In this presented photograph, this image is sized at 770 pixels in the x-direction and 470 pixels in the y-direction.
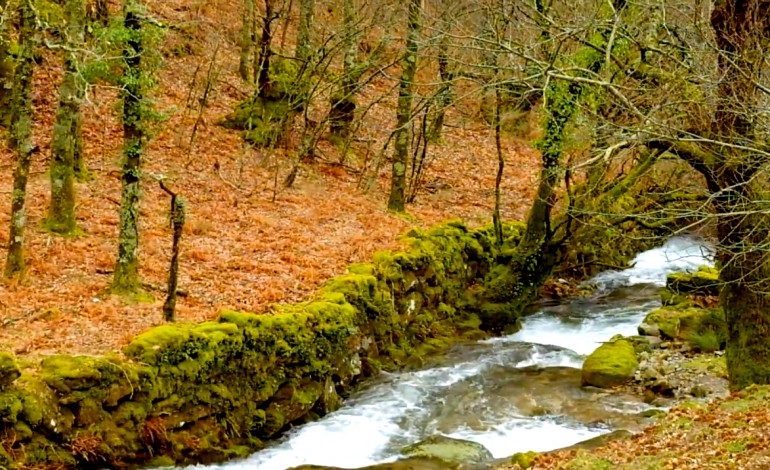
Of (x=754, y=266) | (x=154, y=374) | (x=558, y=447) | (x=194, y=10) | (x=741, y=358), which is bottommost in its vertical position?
(x=558, y=447)

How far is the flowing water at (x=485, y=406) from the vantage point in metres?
8.80

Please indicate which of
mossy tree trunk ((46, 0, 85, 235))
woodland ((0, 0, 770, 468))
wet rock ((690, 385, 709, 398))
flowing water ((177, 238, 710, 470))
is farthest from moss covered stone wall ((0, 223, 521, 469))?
wet rock ((690, 385, 709, 398))

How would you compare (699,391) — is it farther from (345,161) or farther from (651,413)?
(345,161)

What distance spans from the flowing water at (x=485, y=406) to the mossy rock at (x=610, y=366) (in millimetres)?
277

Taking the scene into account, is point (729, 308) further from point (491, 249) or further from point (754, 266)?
point (491, 249)

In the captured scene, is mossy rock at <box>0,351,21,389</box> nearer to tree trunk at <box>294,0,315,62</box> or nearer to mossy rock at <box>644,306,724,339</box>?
mossy rock at <box>644,306,724,339</box>

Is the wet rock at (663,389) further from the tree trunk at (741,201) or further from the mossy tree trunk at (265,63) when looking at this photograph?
the mossy tree trunk at (265,63)

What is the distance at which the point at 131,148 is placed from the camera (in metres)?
9.20

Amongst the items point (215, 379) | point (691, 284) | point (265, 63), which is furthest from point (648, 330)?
point (265, 63)

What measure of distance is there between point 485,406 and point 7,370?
21.8ft

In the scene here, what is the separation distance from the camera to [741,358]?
28.0ft

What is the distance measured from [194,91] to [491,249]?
413 inches

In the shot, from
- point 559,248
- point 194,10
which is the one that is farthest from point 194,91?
point 559,248

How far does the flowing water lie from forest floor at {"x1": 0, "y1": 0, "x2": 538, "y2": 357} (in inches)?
78.3
